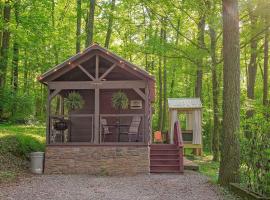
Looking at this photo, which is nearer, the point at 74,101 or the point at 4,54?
the point at 74,101

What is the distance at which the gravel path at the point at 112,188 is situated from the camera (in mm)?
7789

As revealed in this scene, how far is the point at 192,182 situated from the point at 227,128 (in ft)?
6.78

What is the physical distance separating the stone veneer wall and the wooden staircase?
62 centimetres

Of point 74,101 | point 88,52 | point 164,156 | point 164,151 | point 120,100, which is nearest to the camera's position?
point 88,52

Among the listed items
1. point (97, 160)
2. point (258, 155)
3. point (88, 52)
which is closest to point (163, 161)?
point (97, 160)

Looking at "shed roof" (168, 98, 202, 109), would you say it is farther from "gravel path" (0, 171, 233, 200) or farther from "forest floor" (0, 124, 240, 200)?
"gravel path" (0, 171, 233, 200)

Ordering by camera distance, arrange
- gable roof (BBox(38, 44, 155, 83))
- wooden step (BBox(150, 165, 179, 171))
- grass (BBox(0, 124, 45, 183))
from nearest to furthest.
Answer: grass (BBox(0, 124, 45, 183)) → gable roof (BBox(38, 44, 155, 83)) → wooden step (BBox(150, 165, 179, 171))

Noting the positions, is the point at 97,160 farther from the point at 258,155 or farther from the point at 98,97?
the point at 258,155

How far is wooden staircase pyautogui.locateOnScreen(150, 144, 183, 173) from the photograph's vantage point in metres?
12.2

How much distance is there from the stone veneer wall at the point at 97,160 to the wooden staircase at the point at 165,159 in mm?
618

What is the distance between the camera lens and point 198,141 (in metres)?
19.1

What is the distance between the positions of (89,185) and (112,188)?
0.76m

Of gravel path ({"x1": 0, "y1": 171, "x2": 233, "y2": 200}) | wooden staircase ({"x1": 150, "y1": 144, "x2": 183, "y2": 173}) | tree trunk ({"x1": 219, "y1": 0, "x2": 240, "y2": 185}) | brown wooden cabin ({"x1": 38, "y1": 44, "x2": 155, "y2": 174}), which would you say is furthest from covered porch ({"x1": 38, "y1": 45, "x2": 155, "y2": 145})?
tree trunk ({"x1": 219, "y1": 0, "x2": 240, "y2": 185})

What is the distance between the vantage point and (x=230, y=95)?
900cm
